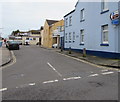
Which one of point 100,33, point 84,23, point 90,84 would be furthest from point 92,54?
point 90,84

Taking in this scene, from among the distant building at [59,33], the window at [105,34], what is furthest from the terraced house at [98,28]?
the distant building at [59,33]

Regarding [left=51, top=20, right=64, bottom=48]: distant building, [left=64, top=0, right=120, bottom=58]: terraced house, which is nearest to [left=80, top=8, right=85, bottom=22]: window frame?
[left=64, top=0, right=120, bottom=58]: terraced house

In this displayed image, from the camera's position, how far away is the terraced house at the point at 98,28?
16.0 metres

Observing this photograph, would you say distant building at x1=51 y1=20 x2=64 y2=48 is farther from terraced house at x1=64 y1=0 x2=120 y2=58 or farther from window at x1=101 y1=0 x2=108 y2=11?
window at x1=101 y1=0 x2=108 y2=11

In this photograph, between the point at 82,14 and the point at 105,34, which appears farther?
the point at 82,14

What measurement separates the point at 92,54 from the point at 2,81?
13.7m

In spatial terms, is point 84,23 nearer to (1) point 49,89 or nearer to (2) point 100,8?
(2) point 100,8

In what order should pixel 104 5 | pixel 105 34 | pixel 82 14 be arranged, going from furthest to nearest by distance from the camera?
pixel 82 14, pixel 104 5, pixel 105 34

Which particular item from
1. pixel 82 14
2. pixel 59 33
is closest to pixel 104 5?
pixel 82 14

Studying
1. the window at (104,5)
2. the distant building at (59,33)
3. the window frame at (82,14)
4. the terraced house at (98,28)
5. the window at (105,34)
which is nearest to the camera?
the terraced house at (98,28)

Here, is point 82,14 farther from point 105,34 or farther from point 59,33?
point 59,33

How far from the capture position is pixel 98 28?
19.1 meters

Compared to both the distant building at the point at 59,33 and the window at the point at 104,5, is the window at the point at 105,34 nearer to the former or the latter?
the window at the point at 104,5

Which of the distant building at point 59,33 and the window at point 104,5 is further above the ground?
the window at point 104,5
